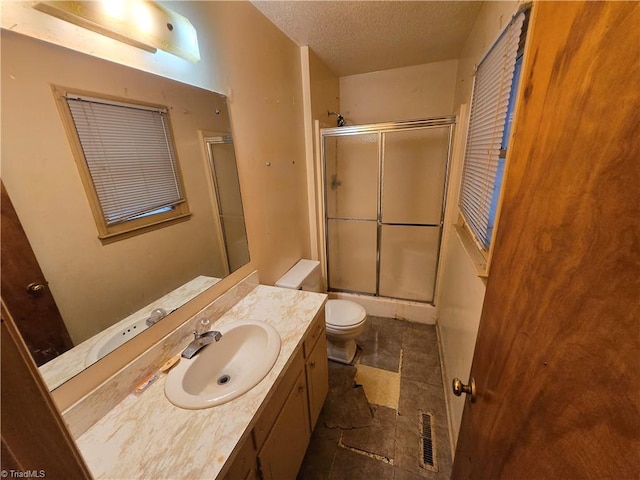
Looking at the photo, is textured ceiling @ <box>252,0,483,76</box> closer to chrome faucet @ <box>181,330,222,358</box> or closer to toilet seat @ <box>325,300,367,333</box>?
chrome faucet @ <box>181,330,222,358</box>

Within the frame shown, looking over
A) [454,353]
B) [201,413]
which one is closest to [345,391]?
[454,353]

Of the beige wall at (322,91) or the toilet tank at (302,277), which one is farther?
the beige wall at (322,91)

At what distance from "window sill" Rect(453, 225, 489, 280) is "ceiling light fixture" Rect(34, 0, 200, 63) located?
1464 mm

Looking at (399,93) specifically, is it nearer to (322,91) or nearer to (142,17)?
(322,91)

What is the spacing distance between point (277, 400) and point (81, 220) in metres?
0.92

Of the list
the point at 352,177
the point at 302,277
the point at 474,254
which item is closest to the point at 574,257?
the point at 474,254

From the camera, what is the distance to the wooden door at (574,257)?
0.29 m

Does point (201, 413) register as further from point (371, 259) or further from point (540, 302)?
point (371, 259)

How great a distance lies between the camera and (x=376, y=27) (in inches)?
65.5

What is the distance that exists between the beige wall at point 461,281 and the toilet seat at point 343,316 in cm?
64

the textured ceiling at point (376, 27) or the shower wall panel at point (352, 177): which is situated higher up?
the textured ceiling at point (376, 27)

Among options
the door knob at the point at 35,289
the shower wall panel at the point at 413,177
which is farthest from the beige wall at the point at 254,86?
the shower wall panel at the point at 413,177

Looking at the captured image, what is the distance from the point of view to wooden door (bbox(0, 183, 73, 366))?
0.63 meters

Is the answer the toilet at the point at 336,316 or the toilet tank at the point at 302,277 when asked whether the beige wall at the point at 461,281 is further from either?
the toilet tank at the point at 302,277
